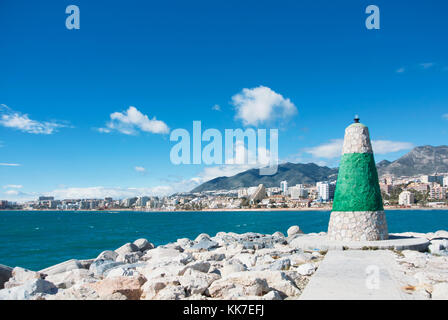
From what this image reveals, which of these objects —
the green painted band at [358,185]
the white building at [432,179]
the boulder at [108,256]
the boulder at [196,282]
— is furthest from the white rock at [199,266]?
the white building at [432,179]

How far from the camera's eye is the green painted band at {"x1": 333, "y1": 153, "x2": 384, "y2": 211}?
563 inches

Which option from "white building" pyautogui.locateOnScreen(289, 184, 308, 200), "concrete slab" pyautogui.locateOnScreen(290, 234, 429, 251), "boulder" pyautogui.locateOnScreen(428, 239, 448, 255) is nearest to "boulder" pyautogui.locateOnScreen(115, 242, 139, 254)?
"concrete slab" pyautogui.locateOnScreen(290, 234, 429, 251)

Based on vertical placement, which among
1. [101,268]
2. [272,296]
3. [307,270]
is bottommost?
[101,268]

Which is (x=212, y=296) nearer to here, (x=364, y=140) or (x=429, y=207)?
(x=364, y=140)

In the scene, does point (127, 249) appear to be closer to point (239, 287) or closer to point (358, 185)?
point (358, 185)

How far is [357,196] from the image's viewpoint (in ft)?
47.1

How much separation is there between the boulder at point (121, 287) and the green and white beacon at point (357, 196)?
9.01m

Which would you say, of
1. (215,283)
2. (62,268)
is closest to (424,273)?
A: (215,283)

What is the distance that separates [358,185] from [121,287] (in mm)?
10183

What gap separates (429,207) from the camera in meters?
134

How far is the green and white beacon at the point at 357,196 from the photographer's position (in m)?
14.1

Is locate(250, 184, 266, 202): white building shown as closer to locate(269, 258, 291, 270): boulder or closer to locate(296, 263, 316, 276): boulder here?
locate(269, 258, 291, 270): boulder
